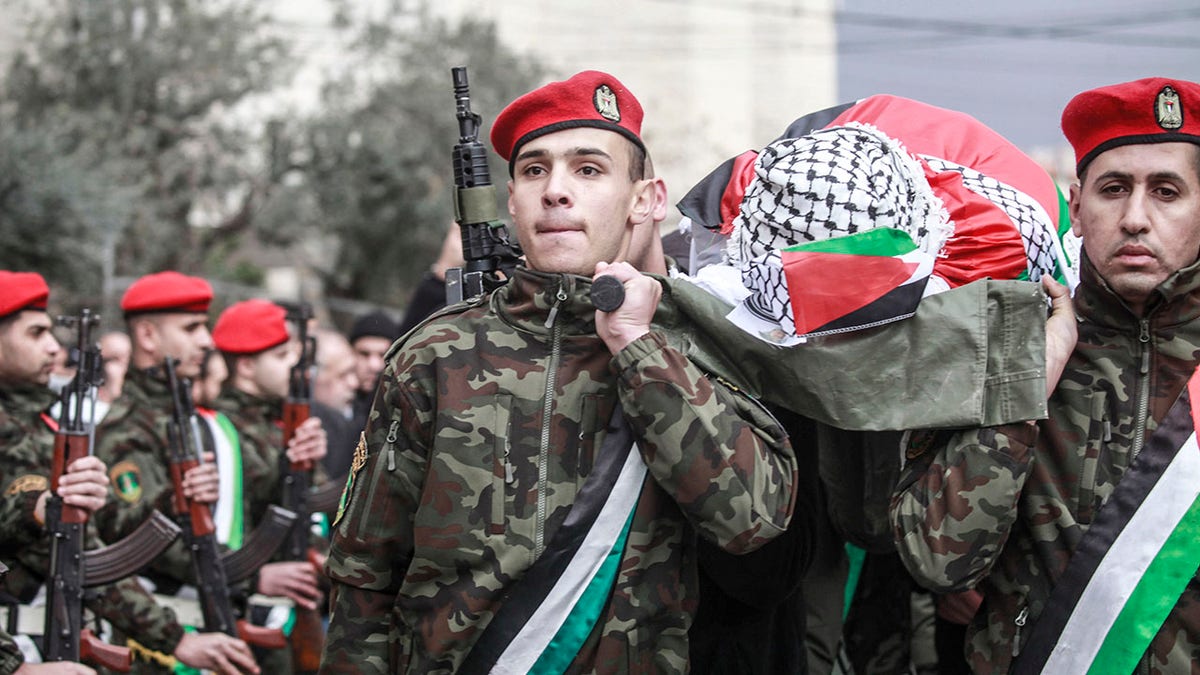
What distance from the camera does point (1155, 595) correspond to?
9.77 ft

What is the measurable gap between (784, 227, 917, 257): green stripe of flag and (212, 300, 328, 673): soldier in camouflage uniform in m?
4.07

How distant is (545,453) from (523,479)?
0.25 ft

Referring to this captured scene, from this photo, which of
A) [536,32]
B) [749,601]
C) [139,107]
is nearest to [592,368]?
[749,601]

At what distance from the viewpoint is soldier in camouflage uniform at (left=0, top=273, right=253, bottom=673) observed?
499 centimetres

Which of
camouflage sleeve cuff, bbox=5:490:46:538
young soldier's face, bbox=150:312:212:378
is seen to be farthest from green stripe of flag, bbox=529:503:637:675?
young soldier's face, bbox=150:312:212:378

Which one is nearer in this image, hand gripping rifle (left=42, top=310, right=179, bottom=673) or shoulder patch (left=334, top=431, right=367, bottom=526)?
shoulder patch (left=334, top=431, right=367, bottom=526)

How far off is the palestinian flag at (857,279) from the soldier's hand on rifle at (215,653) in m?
3.40

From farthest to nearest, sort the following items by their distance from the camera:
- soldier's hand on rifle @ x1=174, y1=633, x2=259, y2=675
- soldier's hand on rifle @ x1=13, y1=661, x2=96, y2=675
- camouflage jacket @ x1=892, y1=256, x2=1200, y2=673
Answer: soldier's hand on rifle @ x1=174, y1=633, x2=259, y2=675, soldier's hand on rifle @ x1=13, y1=661, x2=96, y2=675, camouflage jacket @ x1=892, y1=256, x2=1200, y2=673

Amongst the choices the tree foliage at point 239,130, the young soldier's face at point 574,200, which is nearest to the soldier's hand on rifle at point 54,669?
the young soldier's face at point 574,200

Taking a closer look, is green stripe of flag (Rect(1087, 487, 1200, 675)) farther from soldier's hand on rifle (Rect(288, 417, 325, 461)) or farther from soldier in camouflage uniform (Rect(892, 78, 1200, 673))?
soldier's hand on rifle (Rect(288, 417, 325, 461))

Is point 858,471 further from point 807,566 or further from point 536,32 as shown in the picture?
point 536,32

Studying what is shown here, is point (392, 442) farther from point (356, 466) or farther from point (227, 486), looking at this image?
point (227, 486)

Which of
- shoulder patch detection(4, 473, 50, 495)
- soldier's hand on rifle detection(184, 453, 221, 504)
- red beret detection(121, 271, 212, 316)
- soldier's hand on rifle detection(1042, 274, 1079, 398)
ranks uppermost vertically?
soldier's hand on rifle detection(1042, 274, 1079, 398)

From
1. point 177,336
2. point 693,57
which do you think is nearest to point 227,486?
point 177,336
